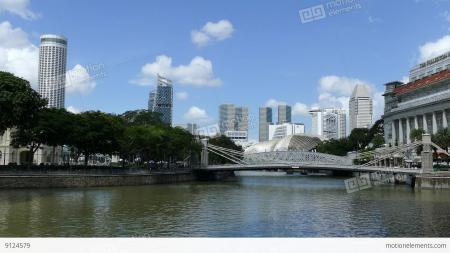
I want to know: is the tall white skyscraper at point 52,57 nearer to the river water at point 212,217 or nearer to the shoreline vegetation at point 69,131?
the river water at point 212,217

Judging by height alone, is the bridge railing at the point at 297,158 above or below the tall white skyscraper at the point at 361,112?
below

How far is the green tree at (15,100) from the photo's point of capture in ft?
99.8

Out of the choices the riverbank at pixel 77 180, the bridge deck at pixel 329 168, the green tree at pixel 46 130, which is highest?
the green tree at pixel 46 130

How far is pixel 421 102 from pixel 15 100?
4969 cm

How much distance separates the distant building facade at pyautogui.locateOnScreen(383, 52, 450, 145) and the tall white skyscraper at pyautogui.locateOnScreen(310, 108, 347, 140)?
52234mm

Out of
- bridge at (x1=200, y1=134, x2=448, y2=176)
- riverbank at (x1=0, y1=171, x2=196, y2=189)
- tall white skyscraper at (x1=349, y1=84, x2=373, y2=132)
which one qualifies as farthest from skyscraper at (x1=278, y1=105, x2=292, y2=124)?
riverbank at (x1=0, y1=171, x2=196, y2=189)

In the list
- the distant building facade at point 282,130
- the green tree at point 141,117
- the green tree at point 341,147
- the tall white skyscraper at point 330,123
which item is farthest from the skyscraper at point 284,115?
the green tree at point 141,117

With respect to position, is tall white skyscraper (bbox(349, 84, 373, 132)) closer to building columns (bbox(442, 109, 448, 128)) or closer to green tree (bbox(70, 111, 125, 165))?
building columns (bbox(442, 109, 448, 128))

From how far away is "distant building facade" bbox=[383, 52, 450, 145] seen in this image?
60312mm

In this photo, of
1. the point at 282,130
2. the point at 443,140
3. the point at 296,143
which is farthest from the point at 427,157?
the point at 282,130

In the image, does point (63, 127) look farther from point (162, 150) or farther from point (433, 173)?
point (433, 173)

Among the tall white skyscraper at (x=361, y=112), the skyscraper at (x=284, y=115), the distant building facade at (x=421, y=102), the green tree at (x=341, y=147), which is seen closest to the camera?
the distant building facade at (x=421, y=102)

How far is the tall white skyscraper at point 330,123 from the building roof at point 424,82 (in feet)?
184
